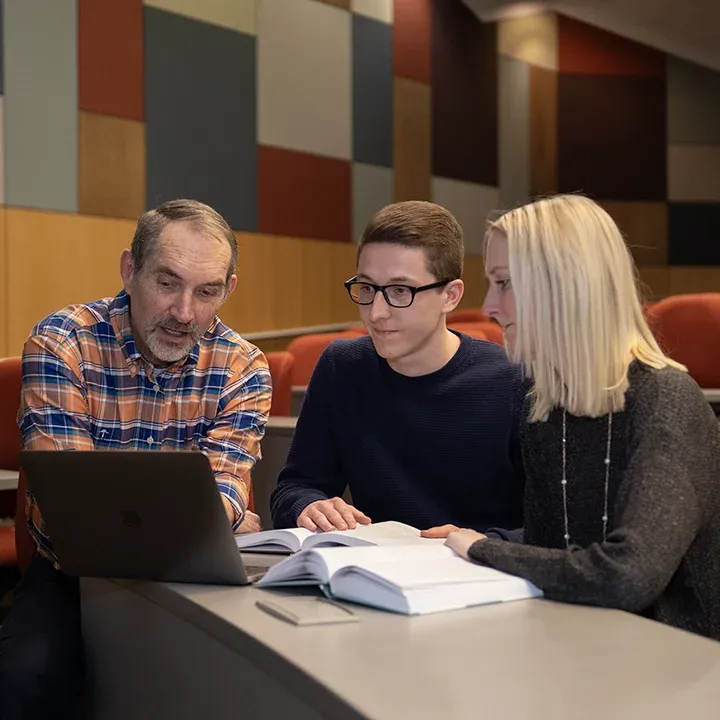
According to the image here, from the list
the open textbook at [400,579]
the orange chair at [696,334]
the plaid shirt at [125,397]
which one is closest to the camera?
the open textbook at [400,579]

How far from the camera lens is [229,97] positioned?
5.93 m

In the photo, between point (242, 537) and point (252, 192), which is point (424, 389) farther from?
point (252, 192)

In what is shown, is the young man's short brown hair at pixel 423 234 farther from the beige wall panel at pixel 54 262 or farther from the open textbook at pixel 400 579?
the beige wall panel at pixel 54 262

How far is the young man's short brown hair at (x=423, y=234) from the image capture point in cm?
197

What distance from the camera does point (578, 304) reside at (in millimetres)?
1297

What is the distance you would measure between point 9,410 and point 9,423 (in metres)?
0.06

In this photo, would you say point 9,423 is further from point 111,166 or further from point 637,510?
point 111,166

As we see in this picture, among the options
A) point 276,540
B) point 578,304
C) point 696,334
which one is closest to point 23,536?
point 276,540

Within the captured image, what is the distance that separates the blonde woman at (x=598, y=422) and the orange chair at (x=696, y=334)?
245 cm

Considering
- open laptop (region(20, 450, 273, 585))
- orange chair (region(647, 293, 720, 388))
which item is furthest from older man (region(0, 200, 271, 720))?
orange chair (region(647, 293, 720, 388))

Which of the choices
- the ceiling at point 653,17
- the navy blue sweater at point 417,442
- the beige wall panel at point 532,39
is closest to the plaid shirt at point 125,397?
the navy blue sweater at point 417,442

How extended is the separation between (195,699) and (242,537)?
0.40m

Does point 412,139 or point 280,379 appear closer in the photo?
point 280,379

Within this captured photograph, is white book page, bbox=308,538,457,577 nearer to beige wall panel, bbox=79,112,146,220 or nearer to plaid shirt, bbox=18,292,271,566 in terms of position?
plaid shirt, bbox=18,292,271,566
